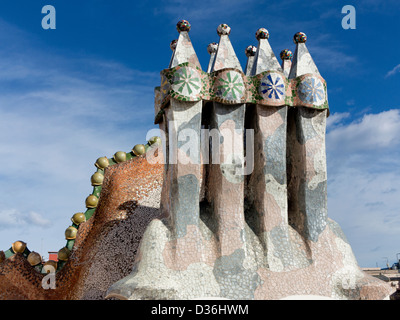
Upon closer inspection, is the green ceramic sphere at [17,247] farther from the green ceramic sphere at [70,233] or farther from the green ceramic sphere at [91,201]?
the green ceramic sphere at [91,201]

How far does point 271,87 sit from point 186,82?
123 centimetres

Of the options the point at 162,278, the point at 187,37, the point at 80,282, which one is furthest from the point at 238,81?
the point at 80,282

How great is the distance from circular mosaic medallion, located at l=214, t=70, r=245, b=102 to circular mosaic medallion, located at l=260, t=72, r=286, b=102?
0.34 meters

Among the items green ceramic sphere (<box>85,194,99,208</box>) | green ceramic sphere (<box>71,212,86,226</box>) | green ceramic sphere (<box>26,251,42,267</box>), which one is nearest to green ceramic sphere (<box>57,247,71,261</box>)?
green ceramic sphere (<box>26,251,42,267</box>)

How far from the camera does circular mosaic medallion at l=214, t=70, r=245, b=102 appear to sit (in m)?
6.16

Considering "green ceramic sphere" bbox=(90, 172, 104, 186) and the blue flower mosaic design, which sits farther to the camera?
"green ceramic sphere" bbox=(90, 172, 104, 186)

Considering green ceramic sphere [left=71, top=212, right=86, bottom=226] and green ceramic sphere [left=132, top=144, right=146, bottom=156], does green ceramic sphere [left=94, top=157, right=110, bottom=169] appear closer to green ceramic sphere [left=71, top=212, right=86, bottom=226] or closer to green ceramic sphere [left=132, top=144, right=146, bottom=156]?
green ceramic sphere [left=132, top=144, right=146, bottom=156]

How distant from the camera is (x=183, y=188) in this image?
590 centimetres

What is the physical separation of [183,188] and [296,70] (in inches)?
102

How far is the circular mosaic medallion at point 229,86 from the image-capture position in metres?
6.16

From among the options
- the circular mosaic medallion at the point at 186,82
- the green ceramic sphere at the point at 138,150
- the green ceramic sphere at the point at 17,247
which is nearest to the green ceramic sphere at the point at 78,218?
the green ceramic sphere at the point at 17,247

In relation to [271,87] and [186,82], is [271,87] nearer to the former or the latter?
[271,87]

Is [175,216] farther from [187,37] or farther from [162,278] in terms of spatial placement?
[187,37]

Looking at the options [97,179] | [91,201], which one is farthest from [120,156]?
[91,201]
